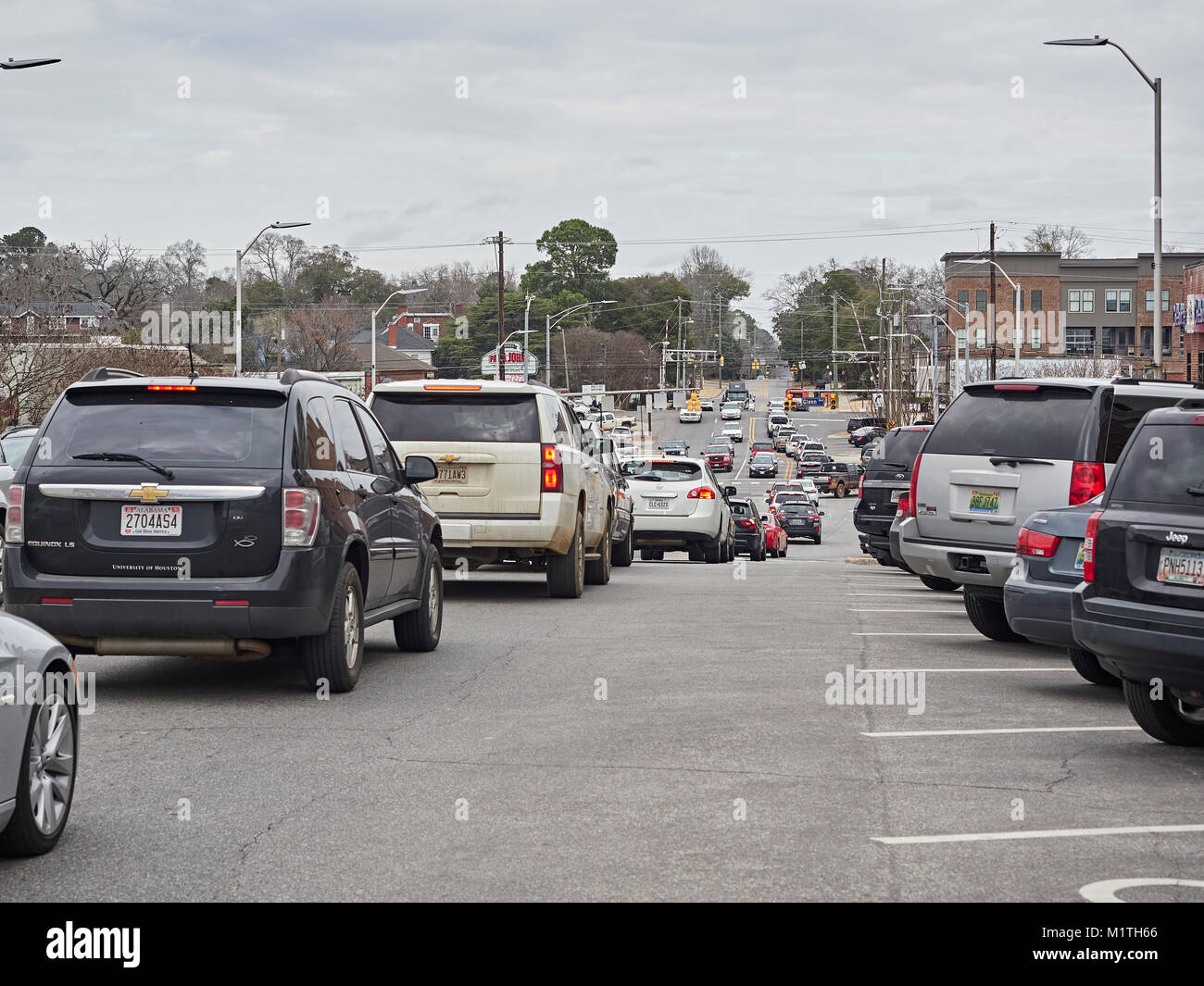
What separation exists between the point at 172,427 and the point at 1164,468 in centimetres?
560

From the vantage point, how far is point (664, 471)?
26578 millimetres

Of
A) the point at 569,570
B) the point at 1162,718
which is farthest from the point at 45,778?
the point at 569,570

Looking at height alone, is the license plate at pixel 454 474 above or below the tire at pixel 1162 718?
above

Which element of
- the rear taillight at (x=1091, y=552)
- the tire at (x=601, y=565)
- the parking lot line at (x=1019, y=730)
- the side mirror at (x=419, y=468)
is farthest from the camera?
→ the tire at (x=601, y=565)

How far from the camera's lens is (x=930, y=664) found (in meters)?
11.6

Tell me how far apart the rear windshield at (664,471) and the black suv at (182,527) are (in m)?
16.8

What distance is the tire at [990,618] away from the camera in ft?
43.9

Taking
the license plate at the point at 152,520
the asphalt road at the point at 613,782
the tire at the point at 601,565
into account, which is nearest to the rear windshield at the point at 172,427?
the license plate at the point at 152,520

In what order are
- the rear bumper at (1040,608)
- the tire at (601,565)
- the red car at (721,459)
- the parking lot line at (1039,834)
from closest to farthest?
the parking lot line at (1039,834), the rear bumper at (1040,608), the tire at (601,565), the red car at (721,459)

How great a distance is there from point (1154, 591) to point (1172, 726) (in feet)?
3.20

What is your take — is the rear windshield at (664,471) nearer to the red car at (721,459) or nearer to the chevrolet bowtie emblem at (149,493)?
the chevrolet bowtie emblem at (149,493)

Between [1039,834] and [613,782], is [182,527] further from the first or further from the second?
[1039,834]
